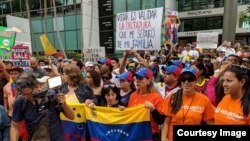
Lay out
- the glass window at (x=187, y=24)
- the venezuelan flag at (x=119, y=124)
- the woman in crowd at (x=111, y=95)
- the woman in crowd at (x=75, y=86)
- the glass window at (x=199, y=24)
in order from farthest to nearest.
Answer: the glass window at (x=187, y=24) < the glass window at (x=199, y=24) < the woman in crowd at (x=111, y=95) < the woman in crowd at (x=75, y=86) < the venezuelan flag at (x=119, y=124)

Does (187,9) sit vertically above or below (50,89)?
above

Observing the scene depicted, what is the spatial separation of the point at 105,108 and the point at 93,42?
2104cm

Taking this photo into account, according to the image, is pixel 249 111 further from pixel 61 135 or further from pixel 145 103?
pixel 61 135

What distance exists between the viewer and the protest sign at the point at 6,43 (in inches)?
314

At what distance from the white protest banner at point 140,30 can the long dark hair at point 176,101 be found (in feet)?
9.18

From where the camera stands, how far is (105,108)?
149 inches

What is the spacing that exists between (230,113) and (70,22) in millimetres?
23210

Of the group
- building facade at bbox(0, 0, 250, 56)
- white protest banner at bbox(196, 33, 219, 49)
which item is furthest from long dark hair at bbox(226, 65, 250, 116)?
building facade at bbox(0, 0, 250, 56)

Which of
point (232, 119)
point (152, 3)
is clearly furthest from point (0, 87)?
point (152, 3)

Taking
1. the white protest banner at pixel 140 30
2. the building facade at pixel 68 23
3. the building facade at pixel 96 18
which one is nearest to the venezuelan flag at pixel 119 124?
the white protest banner at pixel 140 30

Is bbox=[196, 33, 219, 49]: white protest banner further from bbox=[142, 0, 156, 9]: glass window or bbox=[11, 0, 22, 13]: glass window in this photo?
bbox=[11, 0, 22, 13]: glass window

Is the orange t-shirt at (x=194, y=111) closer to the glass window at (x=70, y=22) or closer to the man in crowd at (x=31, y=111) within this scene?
the man in crowd at (x=31, y=111)

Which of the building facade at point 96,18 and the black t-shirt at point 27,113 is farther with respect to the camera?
the building facade at point 96,18

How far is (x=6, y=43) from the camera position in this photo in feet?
27.0
